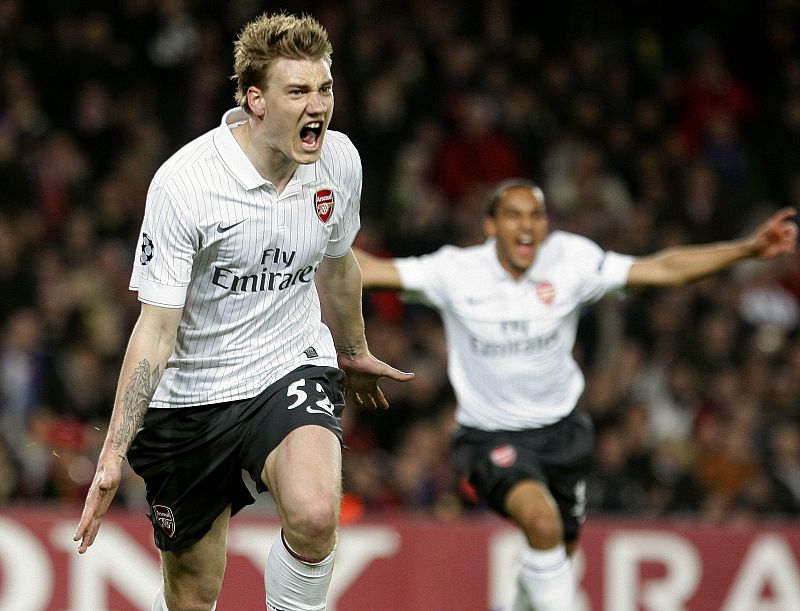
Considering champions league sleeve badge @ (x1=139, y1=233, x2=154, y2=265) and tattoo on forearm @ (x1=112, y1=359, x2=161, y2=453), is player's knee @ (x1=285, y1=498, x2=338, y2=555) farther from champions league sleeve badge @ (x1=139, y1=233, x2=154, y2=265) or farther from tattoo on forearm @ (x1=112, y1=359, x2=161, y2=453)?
champions league sleeve badge @ (x1=139, y1=233, x2=154, y2=265)

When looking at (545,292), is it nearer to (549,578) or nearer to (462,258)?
(462,258)

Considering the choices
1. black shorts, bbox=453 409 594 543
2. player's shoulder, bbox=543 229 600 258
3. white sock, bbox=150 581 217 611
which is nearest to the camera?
white sock, bbox=150 581 217 611

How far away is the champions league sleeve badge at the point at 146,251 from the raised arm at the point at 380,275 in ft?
7.84

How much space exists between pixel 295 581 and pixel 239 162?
1.37 metres

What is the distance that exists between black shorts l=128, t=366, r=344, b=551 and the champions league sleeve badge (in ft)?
2.02

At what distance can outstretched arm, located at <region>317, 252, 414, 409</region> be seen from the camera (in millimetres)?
5414

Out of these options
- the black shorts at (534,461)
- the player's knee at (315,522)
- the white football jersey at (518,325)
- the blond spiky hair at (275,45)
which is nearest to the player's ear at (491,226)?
the white football jersey at (518,325)

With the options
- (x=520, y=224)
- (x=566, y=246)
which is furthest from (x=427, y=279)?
(x=566, y=246)

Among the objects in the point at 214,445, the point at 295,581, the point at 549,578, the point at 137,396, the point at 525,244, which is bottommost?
the point at 549,578

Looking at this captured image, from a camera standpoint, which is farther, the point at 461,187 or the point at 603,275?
the point at 461,187

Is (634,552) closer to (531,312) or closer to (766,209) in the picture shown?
(531,312)

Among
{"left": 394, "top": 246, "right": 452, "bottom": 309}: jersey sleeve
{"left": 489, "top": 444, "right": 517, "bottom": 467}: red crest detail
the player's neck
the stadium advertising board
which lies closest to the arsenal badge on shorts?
the player's neck

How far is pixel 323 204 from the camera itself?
197 inches

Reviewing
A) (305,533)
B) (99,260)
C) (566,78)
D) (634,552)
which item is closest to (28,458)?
(99,260)
